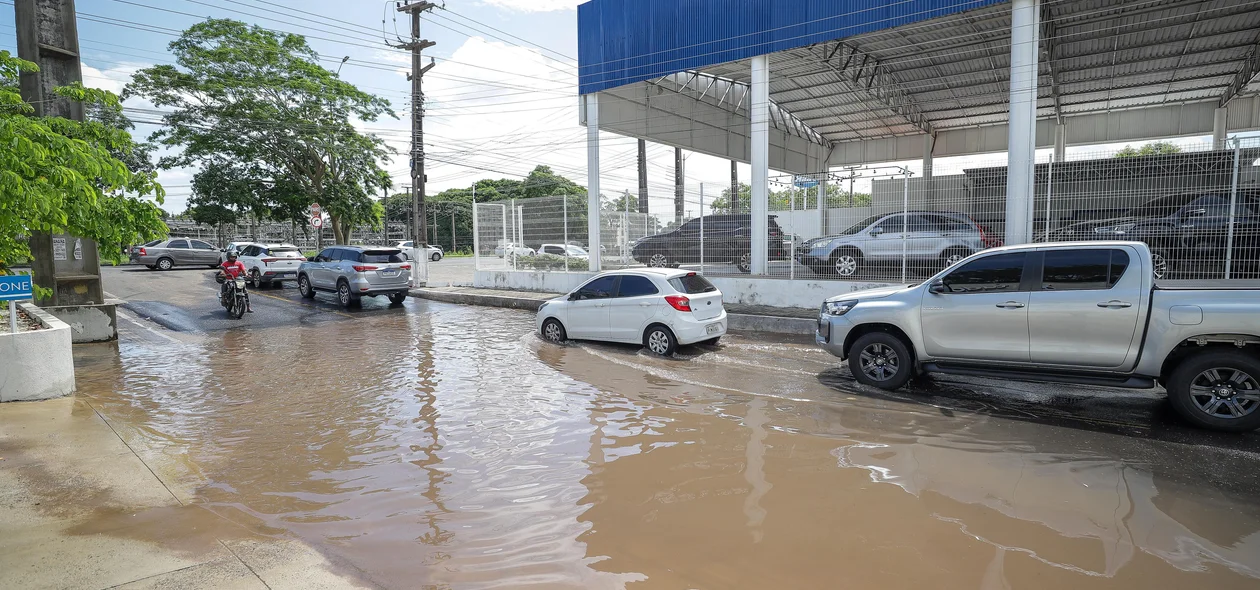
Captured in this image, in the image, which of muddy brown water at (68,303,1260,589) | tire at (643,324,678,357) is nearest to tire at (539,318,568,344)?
tire at (643,324,678,357)

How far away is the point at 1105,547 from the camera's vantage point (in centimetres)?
356

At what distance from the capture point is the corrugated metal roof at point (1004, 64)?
15.7 metres

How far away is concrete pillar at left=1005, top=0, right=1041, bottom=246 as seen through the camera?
12.1 metres

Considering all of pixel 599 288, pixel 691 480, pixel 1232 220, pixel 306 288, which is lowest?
pixel 691 480

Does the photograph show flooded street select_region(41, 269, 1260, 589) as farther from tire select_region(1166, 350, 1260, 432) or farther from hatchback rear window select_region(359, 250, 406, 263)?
hatchback rear window select_region(359, 250, 406, 263)

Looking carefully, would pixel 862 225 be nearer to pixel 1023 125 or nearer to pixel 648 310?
pixel 1023 125

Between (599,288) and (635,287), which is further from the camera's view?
(599,288)

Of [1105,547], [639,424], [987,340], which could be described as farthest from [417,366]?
[1105,547]

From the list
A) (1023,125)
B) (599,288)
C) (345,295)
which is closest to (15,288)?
(599,288)

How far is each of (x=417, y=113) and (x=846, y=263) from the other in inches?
643

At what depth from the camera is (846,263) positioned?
45.0 feet

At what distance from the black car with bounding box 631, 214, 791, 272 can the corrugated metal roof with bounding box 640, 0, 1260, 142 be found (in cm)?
436

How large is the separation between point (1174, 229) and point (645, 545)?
11585mm

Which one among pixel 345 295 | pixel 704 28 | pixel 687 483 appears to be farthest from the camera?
pixel 345 295
